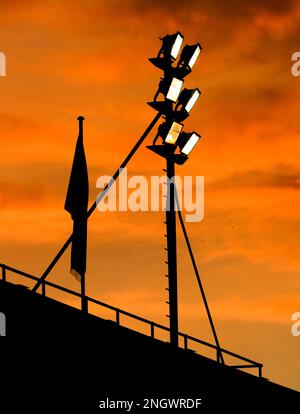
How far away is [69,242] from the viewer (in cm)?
3033

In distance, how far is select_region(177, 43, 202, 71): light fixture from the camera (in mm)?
28859

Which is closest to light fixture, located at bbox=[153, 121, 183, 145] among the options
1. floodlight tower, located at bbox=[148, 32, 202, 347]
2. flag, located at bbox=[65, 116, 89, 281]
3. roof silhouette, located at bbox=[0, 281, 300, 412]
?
floodlight tower, located at bbox=[148, 32, 202, 347]

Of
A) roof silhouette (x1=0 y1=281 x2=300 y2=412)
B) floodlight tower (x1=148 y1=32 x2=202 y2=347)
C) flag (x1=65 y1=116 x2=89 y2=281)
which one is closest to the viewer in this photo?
floodlight tower (x1=148 y1=32 x2=202 y2=347)

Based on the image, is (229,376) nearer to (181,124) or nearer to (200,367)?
(200,367)

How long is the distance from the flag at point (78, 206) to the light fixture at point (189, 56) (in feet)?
13.9

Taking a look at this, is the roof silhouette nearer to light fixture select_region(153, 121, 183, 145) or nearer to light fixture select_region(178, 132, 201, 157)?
light fixture select_region(178, 132, 201, 157)

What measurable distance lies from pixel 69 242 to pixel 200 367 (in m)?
6.25

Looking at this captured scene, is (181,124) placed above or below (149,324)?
Result: above
